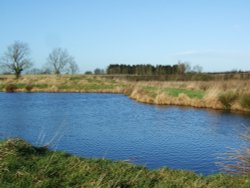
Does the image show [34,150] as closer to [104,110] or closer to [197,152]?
[197,152]

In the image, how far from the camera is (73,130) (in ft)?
59.7

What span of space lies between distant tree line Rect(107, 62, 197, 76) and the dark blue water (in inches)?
1537

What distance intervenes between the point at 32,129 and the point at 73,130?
81.2 inches

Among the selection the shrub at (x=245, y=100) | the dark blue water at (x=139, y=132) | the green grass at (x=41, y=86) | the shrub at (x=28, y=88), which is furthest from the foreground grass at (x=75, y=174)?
→ the green grass at (x=41, y=86)

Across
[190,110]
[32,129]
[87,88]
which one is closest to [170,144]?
[32,129]

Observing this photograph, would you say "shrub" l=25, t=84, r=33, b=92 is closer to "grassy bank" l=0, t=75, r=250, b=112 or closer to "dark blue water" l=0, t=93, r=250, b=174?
"grassy bank" l=0, t=75, r=250, b=112

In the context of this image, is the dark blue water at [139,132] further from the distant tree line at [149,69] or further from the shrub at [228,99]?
the distant tree line at [149,69]

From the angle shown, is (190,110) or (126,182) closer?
(126,182)

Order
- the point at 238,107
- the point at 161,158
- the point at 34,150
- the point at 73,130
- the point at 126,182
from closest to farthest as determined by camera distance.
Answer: the point at 126,182 → the point at 34,150 → the point at 161,158 → the point at 73,130 → the point at 238,107

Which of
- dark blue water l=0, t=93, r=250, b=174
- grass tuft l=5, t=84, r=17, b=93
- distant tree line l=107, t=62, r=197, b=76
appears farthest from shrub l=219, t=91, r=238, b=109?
distant tree line l=107, t=62, r=197, b=76

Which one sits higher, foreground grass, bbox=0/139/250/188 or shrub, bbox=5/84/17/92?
foreground grass, bbox=0/139/250/188

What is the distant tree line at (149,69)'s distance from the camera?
67.8 m

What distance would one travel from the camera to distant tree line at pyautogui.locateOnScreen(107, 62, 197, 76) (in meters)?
67.8

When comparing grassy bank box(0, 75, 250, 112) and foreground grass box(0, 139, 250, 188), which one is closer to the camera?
foreground grass box(0, 139, 250, 188)
